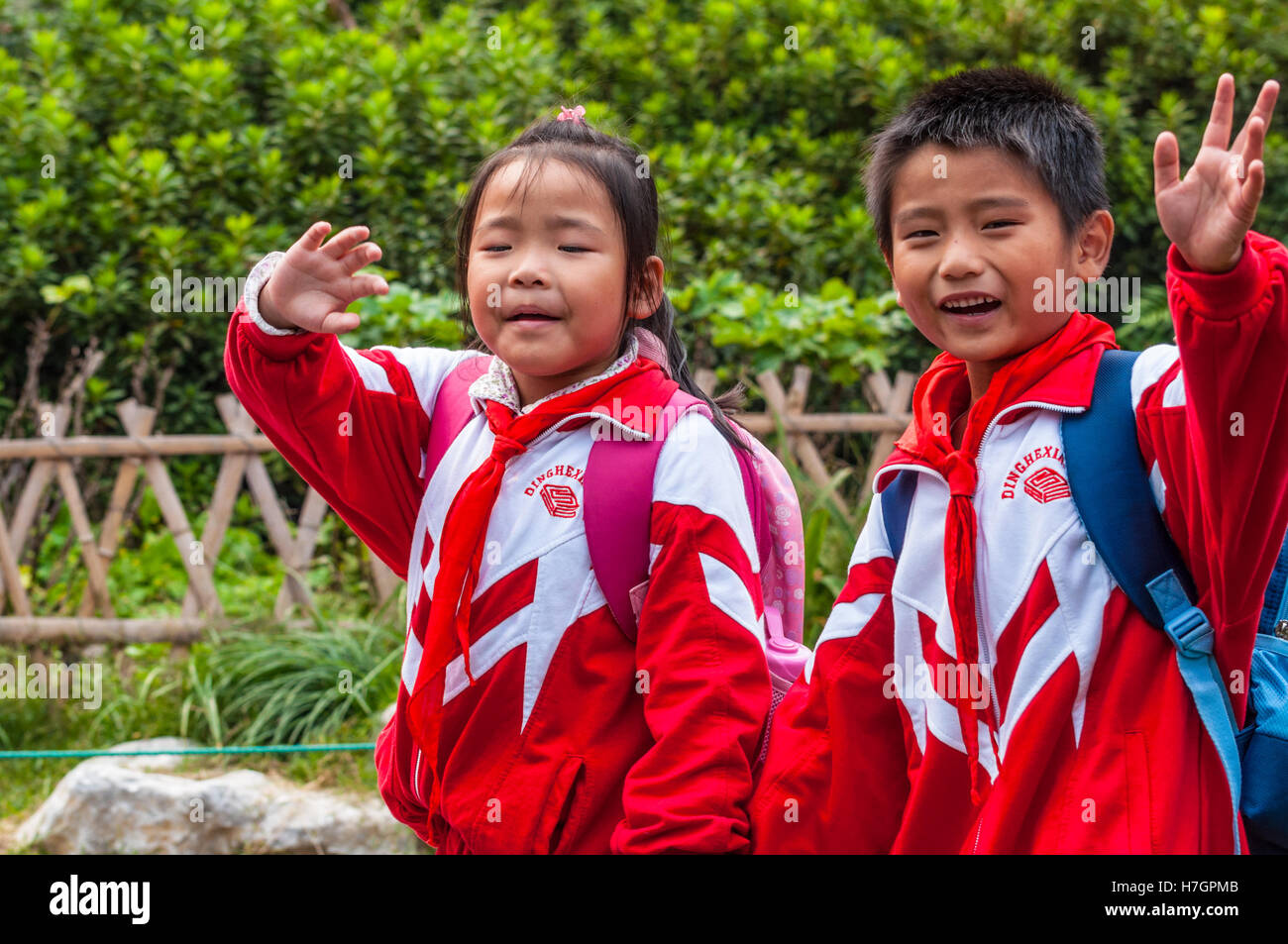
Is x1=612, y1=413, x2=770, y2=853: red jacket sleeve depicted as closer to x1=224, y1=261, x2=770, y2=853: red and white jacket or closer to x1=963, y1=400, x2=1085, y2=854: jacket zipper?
x1=224, y1=261, x2=770, y2=853: red and white jacket

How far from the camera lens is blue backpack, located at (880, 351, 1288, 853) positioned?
1.49m

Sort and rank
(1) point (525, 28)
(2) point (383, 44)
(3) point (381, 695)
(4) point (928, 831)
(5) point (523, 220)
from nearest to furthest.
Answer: (4) point (928, 831) → (5) point (523, 220) → (3) point (381, 695) → (2) point (383, 44) → (1) point (525, 28)

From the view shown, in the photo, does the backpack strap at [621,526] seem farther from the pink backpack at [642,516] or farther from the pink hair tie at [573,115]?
the pink hair tie at [573,115]

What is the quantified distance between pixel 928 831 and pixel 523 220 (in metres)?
1.06

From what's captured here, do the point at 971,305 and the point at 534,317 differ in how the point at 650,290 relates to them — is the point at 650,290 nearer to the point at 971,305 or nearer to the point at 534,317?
the point at 534,317

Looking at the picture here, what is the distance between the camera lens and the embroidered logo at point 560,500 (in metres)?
1.86

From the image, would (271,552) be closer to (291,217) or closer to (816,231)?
(291,217)

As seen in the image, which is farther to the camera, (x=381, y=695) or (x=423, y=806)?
(x=381, y=695)

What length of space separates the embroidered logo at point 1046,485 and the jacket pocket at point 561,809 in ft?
2.38

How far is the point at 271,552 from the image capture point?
5648 millimetres

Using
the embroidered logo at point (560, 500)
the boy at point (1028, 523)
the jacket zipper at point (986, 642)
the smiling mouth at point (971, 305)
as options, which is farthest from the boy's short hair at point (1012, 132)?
the embroidered logo at point (560, 500)

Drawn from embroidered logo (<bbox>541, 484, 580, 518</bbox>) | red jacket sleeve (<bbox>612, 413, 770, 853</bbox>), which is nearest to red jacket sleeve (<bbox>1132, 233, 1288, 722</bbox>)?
red jacket sleeve (<bbox>612, 413, 770, 853</bbox>)

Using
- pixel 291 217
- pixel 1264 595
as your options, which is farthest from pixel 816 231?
pixel 1264 595

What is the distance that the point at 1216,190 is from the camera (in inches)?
54.4
